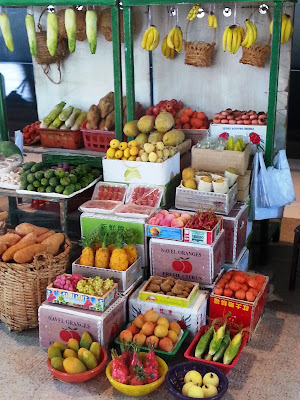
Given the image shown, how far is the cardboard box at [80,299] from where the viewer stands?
12.1 ft

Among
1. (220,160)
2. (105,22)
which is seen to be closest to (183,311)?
(220,160)

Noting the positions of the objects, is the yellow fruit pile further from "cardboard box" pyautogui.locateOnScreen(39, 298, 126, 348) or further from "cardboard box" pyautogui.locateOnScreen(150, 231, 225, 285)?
"cardboard box" pyautogui.locateOnScreen(150, 231, 225, 285)

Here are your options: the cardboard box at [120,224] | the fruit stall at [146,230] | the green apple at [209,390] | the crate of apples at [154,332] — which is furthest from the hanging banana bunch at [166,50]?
the green apple at [209,390]

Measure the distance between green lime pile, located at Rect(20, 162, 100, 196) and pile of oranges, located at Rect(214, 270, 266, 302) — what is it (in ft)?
5.37

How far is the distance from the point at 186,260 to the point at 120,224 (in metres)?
0.69

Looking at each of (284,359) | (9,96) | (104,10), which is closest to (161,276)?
(284,359)

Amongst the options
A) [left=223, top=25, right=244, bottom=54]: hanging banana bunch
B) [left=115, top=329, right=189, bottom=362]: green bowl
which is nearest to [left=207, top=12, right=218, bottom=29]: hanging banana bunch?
[left=223, top=25, right=244, bottom=54]: hanging banana bunch

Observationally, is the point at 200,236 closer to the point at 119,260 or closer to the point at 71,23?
the point at 119,260

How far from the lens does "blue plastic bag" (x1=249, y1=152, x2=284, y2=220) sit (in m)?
4.88

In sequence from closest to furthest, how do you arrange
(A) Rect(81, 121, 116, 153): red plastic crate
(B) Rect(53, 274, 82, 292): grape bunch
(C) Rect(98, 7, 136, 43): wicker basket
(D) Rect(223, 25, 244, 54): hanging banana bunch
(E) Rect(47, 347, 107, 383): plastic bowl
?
1. (E) Rect(47, 347, 107, 383): plastic bowl
2. (B) Rect(53, 274, 82, 292): grape bunch
3. (D) Rect(223, 25, 244, 54): hanging banana bunch
4. (C) Rect(98, 7, 136, 43): wicker basket
5. (A) Rect(81, 121, 116, 153): red plastic crate

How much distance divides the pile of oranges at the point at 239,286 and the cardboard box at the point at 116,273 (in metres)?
0.69

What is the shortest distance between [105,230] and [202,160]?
3.88 feet

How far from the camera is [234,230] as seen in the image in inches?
175

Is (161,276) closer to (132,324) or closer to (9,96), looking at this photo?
(132,324)
